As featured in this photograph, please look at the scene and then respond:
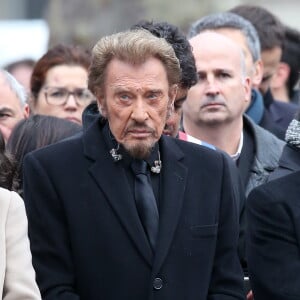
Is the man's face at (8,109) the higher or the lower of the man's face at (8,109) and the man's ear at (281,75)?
the higher

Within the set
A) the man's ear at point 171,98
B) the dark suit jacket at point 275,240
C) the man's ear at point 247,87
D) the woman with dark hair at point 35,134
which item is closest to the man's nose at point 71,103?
the man's ear at point 247,87

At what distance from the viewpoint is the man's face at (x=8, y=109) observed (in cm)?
762

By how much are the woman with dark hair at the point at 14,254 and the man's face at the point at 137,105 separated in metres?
0.62

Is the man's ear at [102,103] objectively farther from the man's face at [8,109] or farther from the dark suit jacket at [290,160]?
the man's face at [8,109]

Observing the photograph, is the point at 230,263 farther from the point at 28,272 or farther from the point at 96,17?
the point at 96,17

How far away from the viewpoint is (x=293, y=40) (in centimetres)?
1041

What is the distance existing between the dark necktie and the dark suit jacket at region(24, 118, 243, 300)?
37mm

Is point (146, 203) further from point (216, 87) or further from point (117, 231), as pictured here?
point (216, 87)

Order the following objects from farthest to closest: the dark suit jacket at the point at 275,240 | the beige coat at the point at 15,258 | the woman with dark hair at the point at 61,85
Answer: the woman with dark hair at the point at 61,85 → the dark suit jacket at the point at 275,240 → the beige coat at the point at 15,258

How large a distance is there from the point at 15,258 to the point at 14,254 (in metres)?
0.02

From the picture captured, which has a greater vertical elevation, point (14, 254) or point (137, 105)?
point (137, 105)

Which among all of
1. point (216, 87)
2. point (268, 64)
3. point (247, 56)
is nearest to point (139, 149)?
point (216, 87)

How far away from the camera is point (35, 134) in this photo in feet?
22.3

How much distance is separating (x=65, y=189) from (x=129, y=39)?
2.32ft
